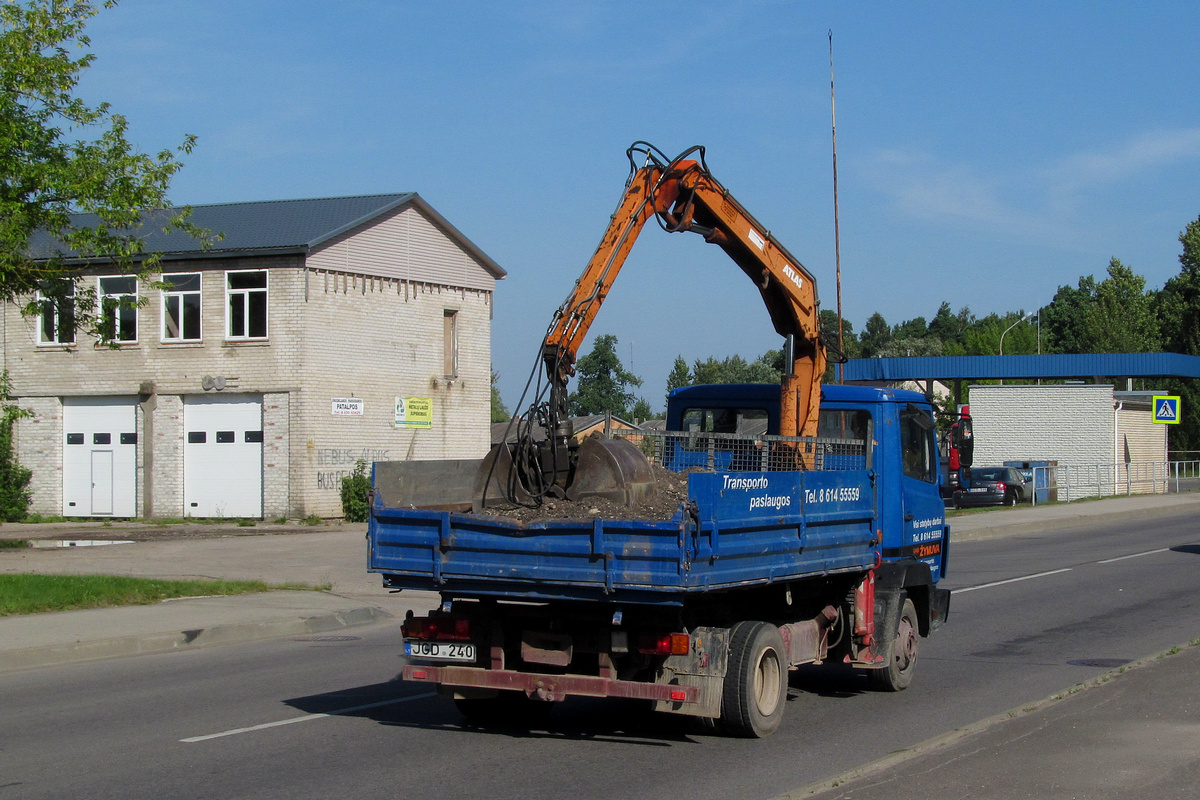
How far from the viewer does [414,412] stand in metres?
34.3

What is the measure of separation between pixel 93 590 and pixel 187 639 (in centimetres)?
305

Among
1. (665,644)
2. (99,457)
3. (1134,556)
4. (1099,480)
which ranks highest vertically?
(99,457)

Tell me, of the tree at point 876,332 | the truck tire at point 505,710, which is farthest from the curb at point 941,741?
the tree at point 876,332

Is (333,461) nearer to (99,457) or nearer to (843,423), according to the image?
(99,457)

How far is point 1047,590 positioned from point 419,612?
29.1 ft

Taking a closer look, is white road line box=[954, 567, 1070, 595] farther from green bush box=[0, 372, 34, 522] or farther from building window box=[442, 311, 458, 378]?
green bush box=[0, 372, 34, 522]

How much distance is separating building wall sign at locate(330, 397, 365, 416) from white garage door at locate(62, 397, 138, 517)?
562 centimetres

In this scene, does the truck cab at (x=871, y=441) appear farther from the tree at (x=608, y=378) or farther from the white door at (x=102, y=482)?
the tree at (x=608, y=378)

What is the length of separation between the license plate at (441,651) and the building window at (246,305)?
25.3 m

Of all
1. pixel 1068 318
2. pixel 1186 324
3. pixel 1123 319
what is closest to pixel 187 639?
pixel 1186 324

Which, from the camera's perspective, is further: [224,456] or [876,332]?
[876,332]

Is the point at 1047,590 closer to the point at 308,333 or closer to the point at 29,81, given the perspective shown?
the point at 29,81

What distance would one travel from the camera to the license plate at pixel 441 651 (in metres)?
7.89

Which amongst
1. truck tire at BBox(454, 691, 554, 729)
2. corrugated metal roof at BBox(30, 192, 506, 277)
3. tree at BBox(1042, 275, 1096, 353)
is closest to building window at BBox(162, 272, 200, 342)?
corrugated metal roof at BBox(30, 192, 506, 277)
